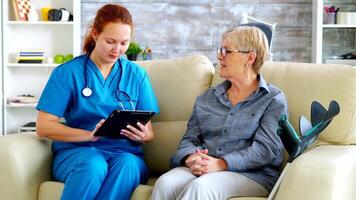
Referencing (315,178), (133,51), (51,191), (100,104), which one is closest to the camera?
(315,178)

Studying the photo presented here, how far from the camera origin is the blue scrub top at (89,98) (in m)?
2.21

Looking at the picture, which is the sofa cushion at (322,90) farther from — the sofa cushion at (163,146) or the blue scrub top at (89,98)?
the blue scrub top at (89,98)

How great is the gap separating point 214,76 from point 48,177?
2.72 ft

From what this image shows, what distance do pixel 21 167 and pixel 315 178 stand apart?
1073 millimetres

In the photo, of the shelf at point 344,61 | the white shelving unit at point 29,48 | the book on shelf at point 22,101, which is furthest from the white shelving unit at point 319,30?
the book on shelf at point 22,101

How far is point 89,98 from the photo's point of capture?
223cm

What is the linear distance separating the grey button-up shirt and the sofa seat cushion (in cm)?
44

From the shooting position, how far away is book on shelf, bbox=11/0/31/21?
4.48m

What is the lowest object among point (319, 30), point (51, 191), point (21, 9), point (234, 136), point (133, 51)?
point (51, 191)

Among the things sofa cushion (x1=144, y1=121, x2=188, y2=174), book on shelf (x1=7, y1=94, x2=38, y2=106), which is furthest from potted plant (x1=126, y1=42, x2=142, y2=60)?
sofa cushion (x1=144, y1=121, x2=188, y2=174)

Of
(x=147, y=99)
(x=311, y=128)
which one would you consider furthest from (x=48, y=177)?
(x=311, y=128)

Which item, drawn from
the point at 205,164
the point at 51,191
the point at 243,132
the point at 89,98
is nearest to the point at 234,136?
the point at 243,132

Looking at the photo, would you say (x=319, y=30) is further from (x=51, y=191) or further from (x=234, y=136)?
(x=51, y=191)

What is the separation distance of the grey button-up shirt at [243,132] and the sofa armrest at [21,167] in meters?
0.53
